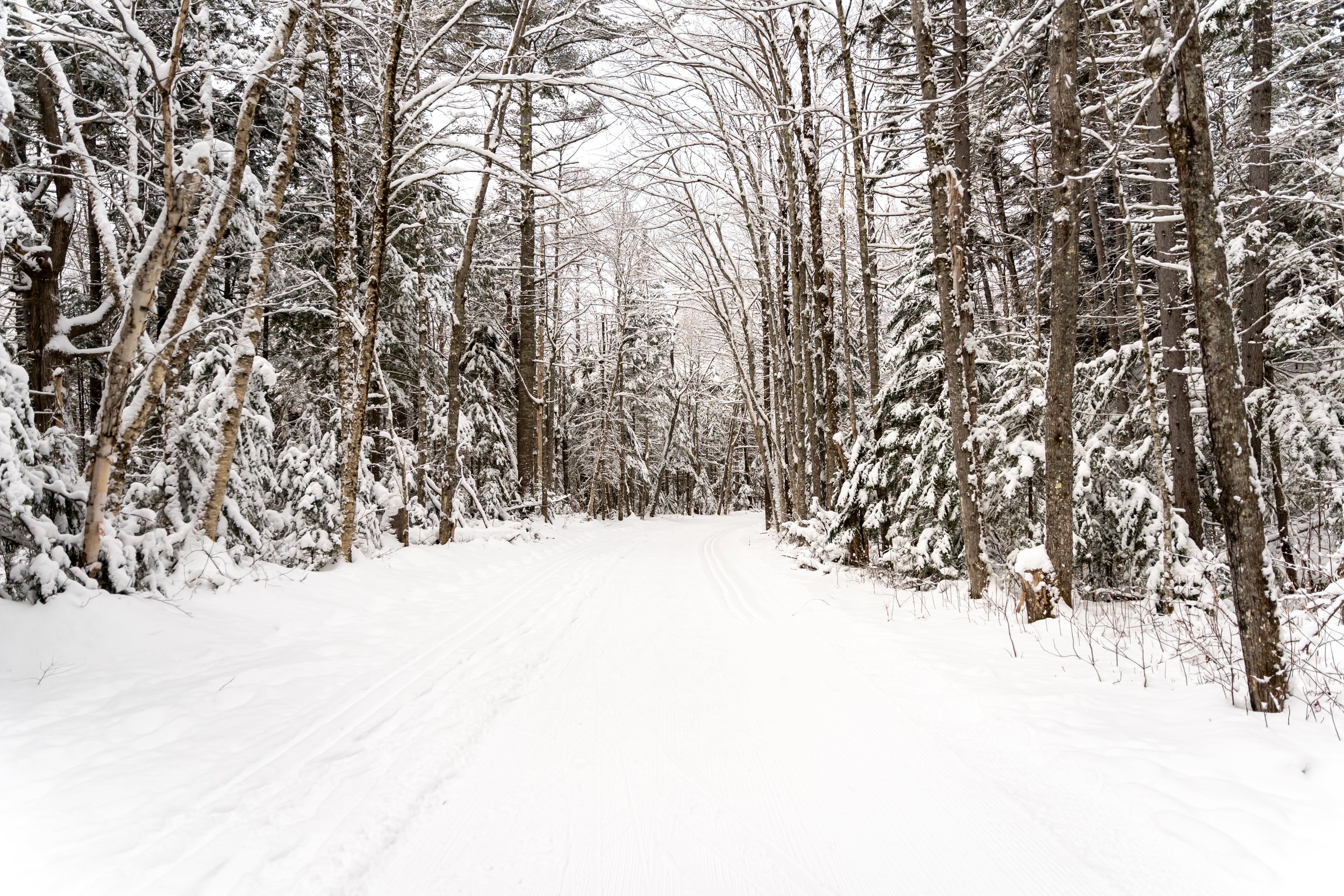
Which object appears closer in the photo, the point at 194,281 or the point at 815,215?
the point at 194,281

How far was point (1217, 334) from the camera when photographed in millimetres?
3557

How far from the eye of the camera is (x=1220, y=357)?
3547 millimetres

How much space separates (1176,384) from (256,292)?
1245cm

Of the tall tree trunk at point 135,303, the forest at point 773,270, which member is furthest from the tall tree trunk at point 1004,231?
the tall tree trunk at point 135,303

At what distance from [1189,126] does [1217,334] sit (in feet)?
4.30

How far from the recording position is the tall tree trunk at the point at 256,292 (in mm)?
6637

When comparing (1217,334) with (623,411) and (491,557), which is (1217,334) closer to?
(491,557)

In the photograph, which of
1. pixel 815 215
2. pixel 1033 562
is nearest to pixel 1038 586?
pixel 1033 562

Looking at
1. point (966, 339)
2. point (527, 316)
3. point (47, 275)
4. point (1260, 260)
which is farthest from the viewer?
point (527, 316)

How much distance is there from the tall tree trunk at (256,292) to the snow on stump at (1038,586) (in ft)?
28.8

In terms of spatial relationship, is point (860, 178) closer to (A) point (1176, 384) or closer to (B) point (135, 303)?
(A) point (1176, 384)

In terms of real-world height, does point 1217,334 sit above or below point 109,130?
below

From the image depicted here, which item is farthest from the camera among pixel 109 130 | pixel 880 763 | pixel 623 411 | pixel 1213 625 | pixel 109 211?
pixel 623 411

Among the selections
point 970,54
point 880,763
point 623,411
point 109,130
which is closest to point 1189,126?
point 880,763
